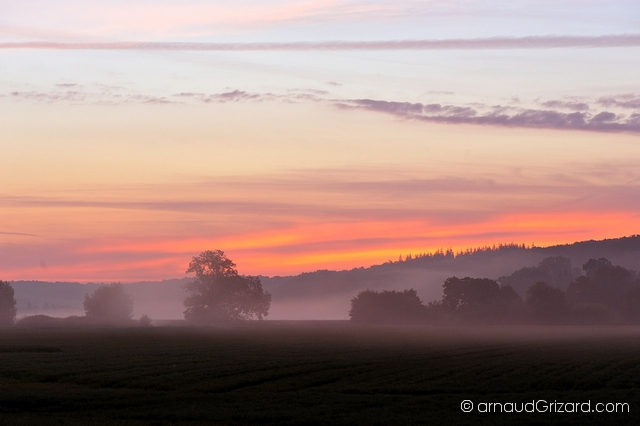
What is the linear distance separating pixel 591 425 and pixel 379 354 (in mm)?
37359

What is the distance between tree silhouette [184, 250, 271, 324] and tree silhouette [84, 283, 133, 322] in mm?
34374

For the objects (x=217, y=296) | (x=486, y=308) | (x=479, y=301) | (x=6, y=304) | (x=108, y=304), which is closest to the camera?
(x=217, y=296)

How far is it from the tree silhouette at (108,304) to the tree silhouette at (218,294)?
34.4 meters

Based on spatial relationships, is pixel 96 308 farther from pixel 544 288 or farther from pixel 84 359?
pixel 84 359

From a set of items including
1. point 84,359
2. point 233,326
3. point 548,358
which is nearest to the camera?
point 84,359

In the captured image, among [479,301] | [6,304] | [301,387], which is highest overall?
[6,304]

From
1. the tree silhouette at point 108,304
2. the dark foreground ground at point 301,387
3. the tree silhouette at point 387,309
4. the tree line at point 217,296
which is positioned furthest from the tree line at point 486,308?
the dark foreground ground at point 301,387

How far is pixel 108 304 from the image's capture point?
18888 cm

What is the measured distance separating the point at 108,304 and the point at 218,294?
139ft

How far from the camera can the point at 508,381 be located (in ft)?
145

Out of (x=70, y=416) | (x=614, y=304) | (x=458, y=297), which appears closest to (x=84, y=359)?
(x=70, y=416)

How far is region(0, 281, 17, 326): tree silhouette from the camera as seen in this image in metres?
172

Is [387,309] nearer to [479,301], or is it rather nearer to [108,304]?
[479,301]

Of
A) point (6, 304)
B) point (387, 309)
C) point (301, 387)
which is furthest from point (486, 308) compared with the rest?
point (301, 387)
